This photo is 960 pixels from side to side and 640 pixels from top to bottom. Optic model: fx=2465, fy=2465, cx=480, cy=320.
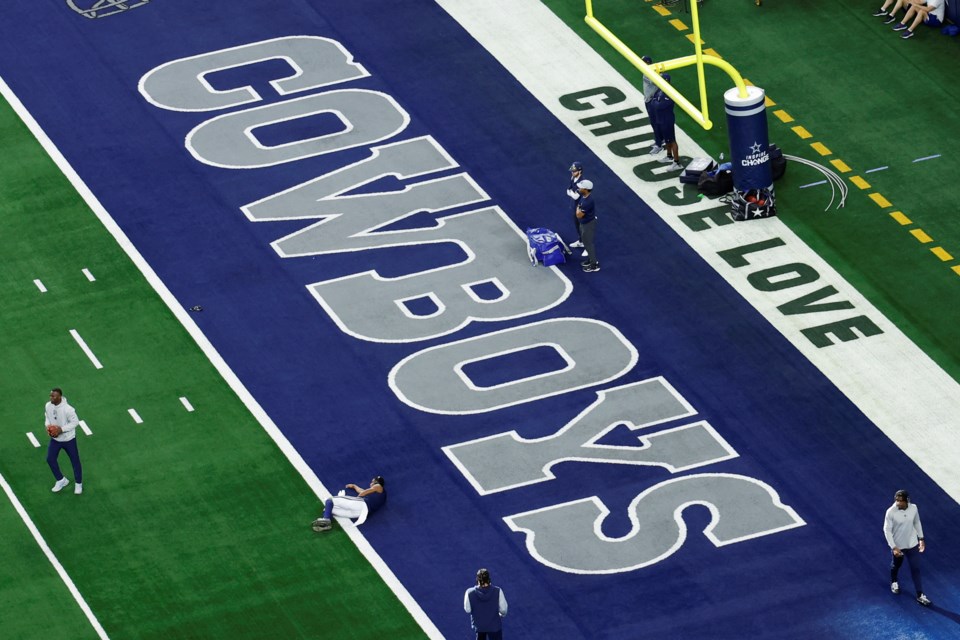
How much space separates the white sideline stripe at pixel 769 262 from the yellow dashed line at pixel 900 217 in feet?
5.66

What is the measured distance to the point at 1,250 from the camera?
42.8 m

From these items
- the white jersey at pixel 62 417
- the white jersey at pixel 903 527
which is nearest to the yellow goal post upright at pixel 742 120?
the white jersey at pixel 903 527

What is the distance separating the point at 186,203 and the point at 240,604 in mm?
11216

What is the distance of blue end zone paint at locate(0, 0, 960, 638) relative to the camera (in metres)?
34.4

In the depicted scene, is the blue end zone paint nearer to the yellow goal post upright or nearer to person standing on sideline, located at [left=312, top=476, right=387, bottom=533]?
person standing on sideline, located at [left=312, top=476, right=387, bottom=533]

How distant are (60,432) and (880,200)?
15.1 metres

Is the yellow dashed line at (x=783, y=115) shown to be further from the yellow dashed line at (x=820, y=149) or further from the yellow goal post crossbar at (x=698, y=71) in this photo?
the yellow goal post crossbar at (x=698, y=71)

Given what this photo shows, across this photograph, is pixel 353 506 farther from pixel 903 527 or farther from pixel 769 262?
pixel 769 262

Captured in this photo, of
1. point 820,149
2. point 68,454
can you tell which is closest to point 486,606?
point 68,454

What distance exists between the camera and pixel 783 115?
1783 inches

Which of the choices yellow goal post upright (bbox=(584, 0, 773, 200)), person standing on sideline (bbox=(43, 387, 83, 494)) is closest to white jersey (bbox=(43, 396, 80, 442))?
person standing on sideline (bbox=(43, 387, 83, 494))

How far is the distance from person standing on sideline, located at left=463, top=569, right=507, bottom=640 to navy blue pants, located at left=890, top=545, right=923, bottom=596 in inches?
220

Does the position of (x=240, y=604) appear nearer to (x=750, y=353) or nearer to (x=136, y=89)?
(x=750, y=353)

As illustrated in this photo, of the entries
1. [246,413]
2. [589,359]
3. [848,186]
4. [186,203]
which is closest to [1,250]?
Answer: [186,203]
